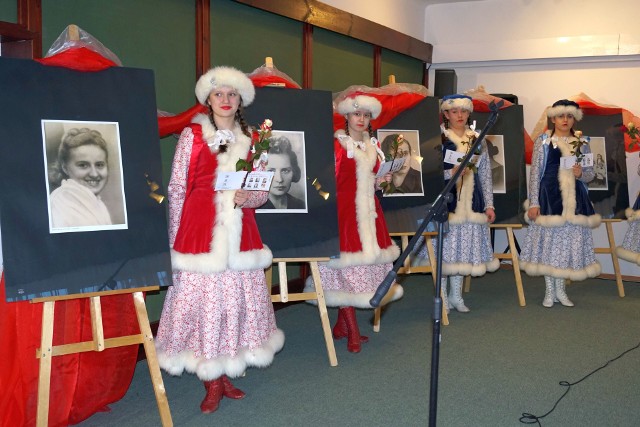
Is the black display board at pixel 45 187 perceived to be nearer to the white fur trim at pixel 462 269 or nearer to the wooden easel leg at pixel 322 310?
the wooden easel leg at pixel 322 310

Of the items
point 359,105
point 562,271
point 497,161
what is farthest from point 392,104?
point 562,271

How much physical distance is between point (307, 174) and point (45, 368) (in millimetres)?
1704

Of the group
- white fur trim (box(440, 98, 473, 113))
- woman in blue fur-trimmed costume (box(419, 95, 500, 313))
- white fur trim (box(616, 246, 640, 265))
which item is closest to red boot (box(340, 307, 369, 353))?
woman in blue fur-trimmed costume (box(419, 95, 500, 313))

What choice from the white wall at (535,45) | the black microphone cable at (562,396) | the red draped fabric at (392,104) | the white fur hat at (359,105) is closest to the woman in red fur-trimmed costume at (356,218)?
the white fur hat at (359,105)

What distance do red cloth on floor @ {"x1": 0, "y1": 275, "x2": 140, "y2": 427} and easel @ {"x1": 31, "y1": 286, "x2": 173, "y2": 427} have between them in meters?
0.14

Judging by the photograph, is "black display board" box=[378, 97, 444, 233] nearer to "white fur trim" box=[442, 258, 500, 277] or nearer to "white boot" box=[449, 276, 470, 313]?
"white fur trim" box=[442, 258, 500, 277]

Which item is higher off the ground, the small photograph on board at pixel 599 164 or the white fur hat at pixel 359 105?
the white fur hat at pixel 359 105

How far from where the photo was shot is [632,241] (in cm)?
559

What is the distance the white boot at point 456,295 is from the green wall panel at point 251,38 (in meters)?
2.04

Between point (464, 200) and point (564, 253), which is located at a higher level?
point (464, 200)

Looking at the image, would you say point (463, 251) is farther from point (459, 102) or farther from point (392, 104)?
point (392, 104)

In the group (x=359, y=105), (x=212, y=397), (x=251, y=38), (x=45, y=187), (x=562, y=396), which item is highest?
(x=251, y=38)

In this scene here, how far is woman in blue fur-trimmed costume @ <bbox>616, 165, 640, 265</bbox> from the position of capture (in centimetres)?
553

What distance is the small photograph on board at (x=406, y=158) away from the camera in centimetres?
454
